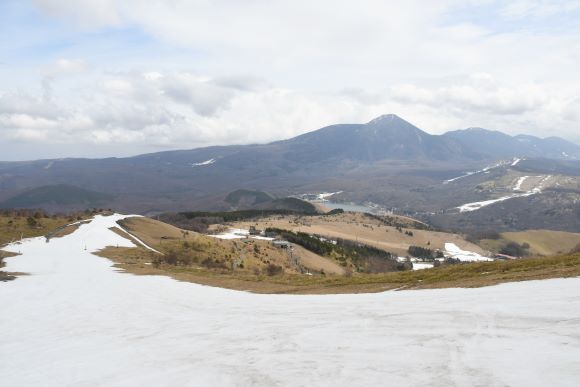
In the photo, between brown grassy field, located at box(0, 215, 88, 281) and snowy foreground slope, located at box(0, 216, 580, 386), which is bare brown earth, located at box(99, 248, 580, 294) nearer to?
snowy foreground slope, located at box(0, 216, 580, 386)

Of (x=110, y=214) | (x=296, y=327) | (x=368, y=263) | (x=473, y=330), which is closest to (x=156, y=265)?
(x=296, y=327)

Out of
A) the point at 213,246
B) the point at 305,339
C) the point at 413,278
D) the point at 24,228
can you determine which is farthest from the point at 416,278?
the point at 24,228

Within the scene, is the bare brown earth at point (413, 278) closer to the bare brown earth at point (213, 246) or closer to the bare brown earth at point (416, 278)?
the bare brown earth at point (416, 278)

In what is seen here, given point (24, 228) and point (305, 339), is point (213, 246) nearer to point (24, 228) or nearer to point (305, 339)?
point (24, 228)

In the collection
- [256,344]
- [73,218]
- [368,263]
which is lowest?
[368,263]

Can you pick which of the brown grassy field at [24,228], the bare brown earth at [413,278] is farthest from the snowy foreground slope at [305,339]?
the brown grassy field at [24,228]

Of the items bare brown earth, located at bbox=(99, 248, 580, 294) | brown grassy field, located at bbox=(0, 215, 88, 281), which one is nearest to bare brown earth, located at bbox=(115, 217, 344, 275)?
brown grassy field, located at bbox=(0, 215, 88, 281)

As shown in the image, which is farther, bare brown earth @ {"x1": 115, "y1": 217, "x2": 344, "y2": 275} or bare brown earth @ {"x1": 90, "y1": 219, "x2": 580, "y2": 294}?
bare brown earth @ {"x1": 115, "y1": 217, "x2": 344, "y2": 275}

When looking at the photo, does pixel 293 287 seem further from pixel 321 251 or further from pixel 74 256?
pixel 321 251
